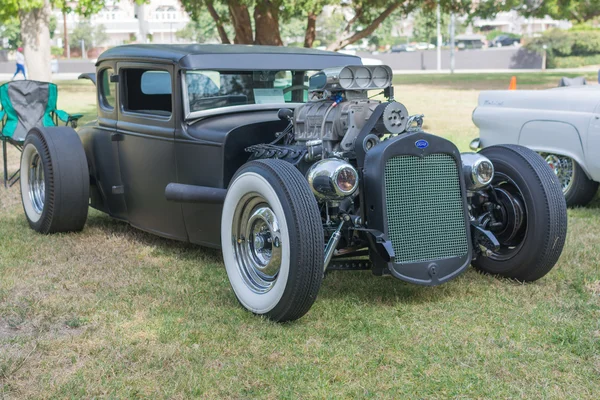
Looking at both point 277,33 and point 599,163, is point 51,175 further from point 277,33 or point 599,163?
point 277,33

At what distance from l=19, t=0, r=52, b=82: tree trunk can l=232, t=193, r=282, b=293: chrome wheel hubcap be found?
1495cm

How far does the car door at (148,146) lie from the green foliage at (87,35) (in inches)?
3044

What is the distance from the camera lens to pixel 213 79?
17.4ft

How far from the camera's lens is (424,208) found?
4.30m

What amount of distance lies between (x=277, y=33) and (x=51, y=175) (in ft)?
35.4

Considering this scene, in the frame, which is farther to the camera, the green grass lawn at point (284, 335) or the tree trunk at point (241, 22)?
the tree trunk at point (241, 22)

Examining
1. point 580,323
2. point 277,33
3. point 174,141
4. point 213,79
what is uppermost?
point 277,33

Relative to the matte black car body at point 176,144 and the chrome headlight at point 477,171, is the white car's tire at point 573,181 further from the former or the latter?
the chrome headlight at point 477,171

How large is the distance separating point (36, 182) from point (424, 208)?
3.78 m

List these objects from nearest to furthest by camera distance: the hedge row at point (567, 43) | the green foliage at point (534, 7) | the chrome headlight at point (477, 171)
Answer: the chrome headlight at point (477, 171) → the green foliage at point (534, 7) → the hedge row at point (567, 43)

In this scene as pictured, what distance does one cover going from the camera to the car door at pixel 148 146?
538 centimetres

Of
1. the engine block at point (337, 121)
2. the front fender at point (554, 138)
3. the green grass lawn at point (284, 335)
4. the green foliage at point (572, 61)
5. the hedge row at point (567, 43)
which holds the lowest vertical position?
the green grass lawn at point (284, 335)

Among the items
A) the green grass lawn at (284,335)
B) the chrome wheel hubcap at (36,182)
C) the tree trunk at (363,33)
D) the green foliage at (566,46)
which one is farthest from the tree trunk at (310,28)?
the green foliage at (566,46)

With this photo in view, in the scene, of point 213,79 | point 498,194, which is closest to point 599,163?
point 498,194
